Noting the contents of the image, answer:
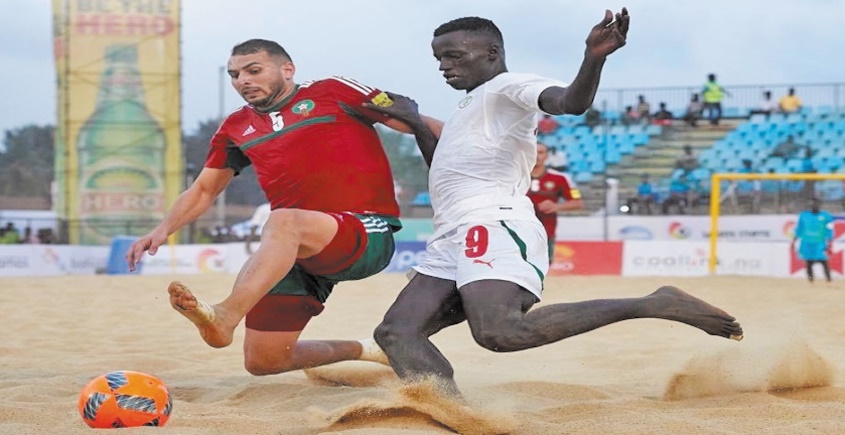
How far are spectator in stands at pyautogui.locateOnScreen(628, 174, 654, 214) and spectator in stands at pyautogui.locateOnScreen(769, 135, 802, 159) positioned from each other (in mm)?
3384

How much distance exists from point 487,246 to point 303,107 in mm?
1267

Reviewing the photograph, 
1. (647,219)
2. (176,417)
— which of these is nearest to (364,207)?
(176,417)

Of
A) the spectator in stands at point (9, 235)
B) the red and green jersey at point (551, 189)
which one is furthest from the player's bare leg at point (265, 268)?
the spectator in stands at point (9, 235)

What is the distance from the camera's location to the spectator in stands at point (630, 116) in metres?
25.6

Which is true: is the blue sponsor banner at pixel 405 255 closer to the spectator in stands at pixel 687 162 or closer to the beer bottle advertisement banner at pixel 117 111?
the beer bottle advertisement banner at pixel 117 111

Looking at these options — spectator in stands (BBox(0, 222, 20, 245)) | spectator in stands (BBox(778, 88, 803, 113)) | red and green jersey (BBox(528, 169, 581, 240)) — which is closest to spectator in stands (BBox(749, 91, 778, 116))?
spectator in stands (BBox(778, 88, 803, 113))

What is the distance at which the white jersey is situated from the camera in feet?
13.3

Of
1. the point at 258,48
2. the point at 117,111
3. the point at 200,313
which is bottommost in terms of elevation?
the point at 200,313

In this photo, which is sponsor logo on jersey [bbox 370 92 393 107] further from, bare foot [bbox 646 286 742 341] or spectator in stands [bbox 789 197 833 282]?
spectator in stands [bbox 789 197 833 282]

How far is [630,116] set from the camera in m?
25.7

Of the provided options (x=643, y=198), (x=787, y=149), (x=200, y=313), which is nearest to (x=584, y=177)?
(x=643, y=198)

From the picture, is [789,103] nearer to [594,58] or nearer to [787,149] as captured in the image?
[787,149]

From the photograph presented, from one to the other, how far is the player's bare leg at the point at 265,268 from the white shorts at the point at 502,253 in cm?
57

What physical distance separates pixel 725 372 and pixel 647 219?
49.0ft
